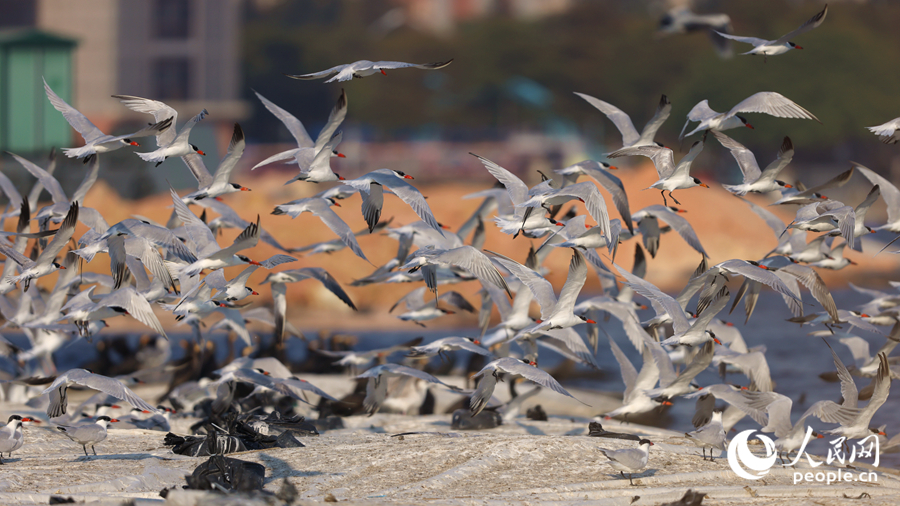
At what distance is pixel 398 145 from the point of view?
93375mm

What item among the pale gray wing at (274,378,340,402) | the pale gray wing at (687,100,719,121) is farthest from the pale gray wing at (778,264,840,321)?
the pale gray wing at (274,378,340,402)

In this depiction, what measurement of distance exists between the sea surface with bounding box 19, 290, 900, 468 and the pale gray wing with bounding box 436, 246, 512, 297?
456 cm

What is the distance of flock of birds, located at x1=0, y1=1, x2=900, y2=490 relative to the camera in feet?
37.6

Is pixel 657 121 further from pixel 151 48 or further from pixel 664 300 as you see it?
pixel 151 48

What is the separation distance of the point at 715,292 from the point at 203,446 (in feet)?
19.8

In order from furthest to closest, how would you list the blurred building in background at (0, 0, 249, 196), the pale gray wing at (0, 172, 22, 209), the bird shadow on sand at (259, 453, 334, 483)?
the blurred building in background at (0, 0, 249, 196)
the pale gray wing at (0, 172, 22, 209)
the bird shadow on sand at (259, 453, 334, 483)

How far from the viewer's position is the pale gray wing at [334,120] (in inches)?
503

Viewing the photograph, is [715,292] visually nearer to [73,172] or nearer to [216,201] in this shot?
[216,201]

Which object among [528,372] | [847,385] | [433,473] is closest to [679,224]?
[847,385]

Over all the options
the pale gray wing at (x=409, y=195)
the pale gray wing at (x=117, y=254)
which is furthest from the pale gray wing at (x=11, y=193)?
the pale gray wing at (x=409, y=195)

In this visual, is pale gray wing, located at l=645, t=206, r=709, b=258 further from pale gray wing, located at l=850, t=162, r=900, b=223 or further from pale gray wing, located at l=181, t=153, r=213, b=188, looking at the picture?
Answer: pale gray wing, located at l=181, t=153, r=213, b=188

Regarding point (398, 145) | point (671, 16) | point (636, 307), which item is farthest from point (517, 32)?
point (636, 307)

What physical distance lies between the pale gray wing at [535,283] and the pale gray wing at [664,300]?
35.4 inches

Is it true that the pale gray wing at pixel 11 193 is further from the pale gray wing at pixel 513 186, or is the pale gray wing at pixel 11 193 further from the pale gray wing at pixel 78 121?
the pale gray wing at pixel 513 186
